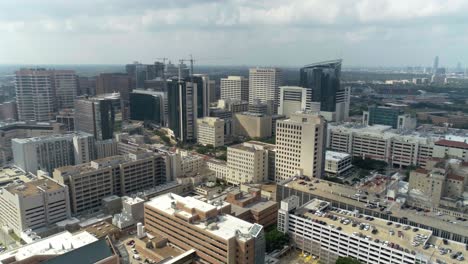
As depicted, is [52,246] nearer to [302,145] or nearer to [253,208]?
[253,208]

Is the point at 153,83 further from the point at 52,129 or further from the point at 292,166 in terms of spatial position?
the point at 292,166

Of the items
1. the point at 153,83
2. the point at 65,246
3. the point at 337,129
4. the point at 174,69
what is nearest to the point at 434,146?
the point at 337,129

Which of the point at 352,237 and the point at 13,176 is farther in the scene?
the point at 13,176

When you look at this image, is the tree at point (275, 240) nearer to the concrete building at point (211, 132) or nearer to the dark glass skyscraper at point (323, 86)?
the concrete building at point (211, 132)

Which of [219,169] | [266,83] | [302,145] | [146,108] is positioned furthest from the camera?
[266,83]

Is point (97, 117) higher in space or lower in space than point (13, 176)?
higher

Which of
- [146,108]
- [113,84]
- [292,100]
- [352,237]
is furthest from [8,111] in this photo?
[352,237]

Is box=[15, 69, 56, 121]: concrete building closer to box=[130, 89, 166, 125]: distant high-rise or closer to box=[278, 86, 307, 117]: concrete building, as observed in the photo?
box=[130, 89, 166, 125]: distant high-rise

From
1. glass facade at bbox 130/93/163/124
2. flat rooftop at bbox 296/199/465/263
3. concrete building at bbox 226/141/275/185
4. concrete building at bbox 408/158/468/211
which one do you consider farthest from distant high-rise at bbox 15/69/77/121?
concrete building at bbox 408/158/468/211
